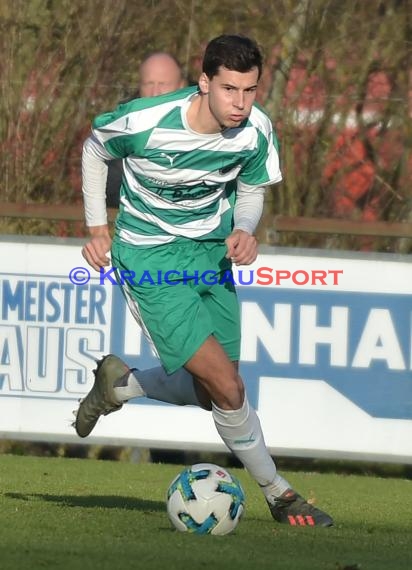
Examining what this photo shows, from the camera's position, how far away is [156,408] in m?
9.83

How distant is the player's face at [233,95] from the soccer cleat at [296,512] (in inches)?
67.0

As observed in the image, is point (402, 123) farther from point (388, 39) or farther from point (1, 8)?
point (1, 8)

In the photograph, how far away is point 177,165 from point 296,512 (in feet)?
5.37

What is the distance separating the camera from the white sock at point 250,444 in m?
6.47

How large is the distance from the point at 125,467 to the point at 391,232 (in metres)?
2.46

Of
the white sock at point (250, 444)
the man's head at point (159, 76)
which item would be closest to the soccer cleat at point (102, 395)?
the white sock at point (250, 444)

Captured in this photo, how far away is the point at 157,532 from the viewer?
599 centimetres

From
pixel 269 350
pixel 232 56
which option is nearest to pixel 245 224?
pixel 232 56

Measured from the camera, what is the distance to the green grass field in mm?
5195

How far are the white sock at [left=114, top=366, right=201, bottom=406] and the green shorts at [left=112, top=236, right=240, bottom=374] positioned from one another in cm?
36

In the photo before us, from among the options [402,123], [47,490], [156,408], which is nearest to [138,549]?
[47,490]

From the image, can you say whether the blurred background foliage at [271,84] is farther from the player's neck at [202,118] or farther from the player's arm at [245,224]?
the player's neck at [202,118]

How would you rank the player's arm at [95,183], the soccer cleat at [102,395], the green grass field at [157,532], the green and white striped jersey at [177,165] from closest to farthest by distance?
the green grass field at [157,532] → the green and white striped jersey at [177,165] → the player's arm at [95,183] → the soccer cleat at [102,395]

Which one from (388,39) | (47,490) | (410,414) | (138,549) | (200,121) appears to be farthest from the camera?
(388,39)
